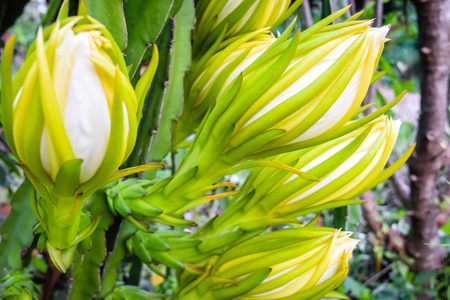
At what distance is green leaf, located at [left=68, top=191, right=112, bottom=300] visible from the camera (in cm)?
41

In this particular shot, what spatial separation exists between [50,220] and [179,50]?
0.24m

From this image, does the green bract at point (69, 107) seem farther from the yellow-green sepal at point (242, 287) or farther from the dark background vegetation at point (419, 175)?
the dark background vegetation at point (419, 175)

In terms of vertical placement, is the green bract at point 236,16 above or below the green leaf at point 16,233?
above

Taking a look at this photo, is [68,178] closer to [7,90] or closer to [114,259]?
[7,90]

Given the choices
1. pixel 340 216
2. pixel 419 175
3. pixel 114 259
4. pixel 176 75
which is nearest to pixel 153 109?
pixel 176 75

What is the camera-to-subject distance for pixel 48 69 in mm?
234

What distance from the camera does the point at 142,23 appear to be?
404 millimetres

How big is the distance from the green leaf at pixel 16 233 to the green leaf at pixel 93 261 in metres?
0.13

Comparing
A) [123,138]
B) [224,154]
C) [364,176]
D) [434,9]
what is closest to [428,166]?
[434,9]

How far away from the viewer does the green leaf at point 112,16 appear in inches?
14.4

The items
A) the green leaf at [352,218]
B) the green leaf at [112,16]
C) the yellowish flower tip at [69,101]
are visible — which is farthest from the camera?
the green leaf at [352,218]

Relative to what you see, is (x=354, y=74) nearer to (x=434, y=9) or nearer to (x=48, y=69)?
(x=48, y=69)

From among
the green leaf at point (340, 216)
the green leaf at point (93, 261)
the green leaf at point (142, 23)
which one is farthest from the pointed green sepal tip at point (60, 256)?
the green leaf at point (340, 216)

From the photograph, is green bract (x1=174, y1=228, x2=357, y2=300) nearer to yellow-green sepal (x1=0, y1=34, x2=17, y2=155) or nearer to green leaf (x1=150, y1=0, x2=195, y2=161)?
green leaf (x1=150, y1=0, x2=195, y2=161)
